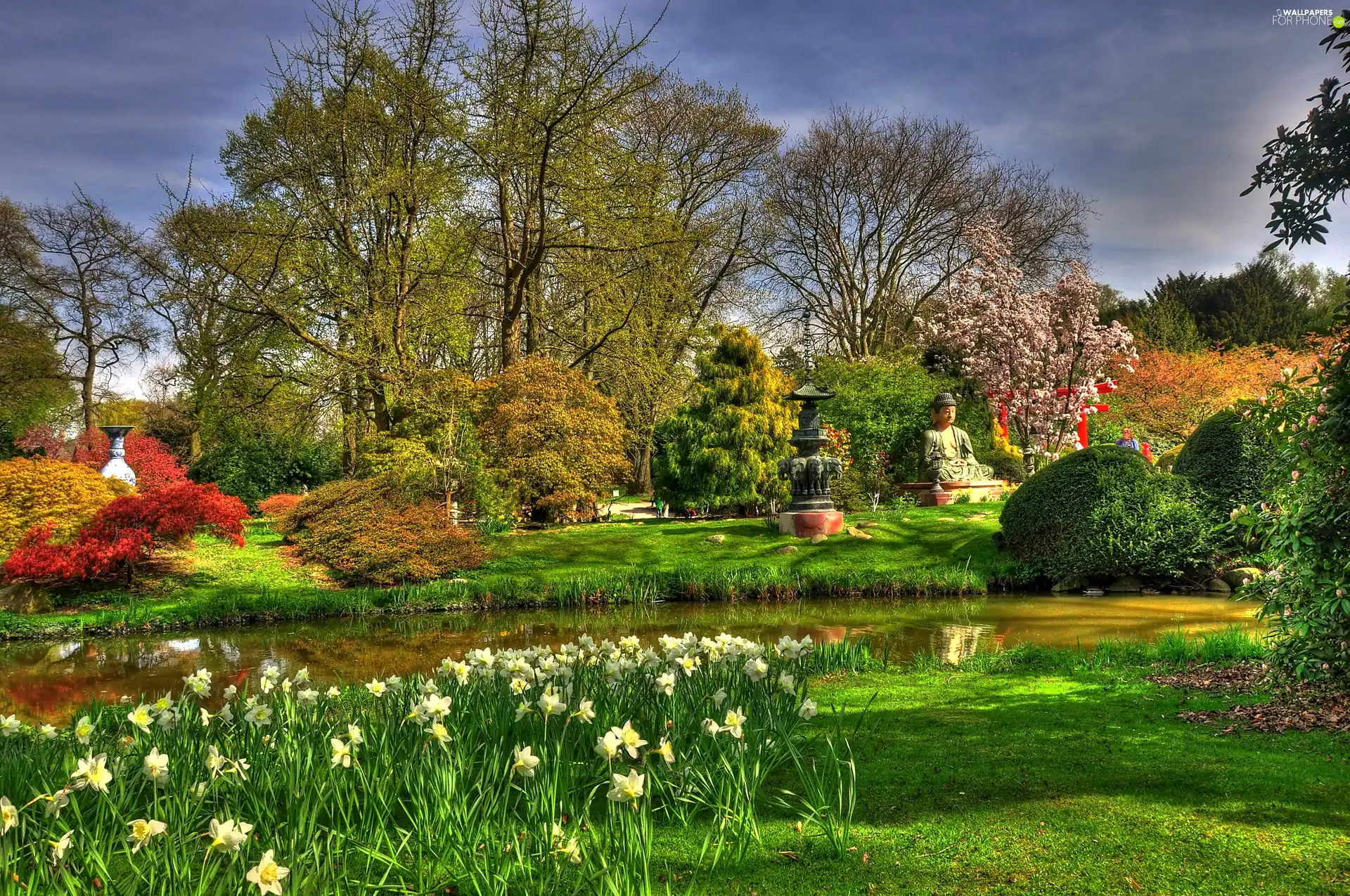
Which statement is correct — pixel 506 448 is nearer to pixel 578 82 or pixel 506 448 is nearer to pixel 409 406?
pixel 409 406

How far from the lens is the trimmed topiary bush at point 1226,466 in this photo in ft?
37.8

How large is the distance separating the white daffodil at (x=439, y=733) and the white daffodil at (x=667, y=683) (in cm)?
92

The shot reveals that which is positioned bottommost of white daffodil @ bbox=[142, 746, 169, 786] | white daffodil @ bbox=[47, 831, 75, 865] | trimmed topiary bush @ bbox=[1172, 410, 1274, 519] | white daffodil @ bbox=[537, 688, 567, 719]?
white daffodil @ bbox=[47, 831, 75, 865]

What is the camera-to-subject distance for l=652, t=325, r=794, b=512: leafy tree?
18969 millimetres

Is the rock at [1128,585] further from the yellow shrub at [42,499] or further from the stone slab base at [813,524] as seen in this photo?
the yellow shrub at [42,499]

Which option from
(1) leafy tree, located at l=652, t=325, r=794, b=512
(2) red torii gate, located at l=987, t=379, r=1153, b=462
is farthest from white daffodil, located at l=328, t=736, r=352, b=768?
(2) red torii gate, located at l=987, t=379, r=1153, b=462

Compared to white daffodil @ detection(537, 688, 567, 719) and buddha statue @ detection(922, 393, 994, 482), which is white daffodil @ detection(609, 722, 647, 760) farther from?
buddha statue @ detection(922, 393, 994, 482)

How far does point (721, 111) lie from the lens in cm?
2669

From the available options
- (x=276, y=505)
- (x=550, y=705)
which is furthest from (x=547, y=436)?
(x=550, y=705)

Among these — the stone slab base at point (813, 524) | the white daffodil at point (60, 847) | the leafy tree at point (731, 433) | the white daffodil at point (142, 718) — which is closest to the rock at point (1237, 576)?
the stone slab base at point (813, 524)

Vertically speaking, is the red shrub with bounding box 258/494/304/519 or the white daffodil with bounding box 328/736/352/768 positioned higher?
the red shrub with bounding box 258/494/304/519

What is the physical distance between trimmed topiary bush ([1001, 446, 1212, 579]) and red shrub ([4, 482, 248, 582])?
11468 mm

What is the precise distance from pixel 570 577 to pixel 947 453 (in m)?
11.6

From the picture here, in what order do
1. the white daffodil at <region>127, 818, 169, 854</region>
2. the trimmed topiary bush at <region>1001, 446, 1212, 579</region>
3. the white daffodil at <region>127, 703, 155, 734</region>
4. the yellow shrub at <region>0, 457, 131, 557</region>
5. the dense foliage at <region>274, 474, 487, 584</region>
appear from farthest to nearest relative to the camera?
the dense foliage at <region>274, 474, 487, 584</region> → the yellow shrub at <region>0, 457, 131, 557</region> → the trimmed topiary bush at <region>1001, 446, 1212, 579</region> → the white daffodil at <region>127, 703, 155, 734</region> → the white daffodil at <region>127, 818, 169, 854</region>
